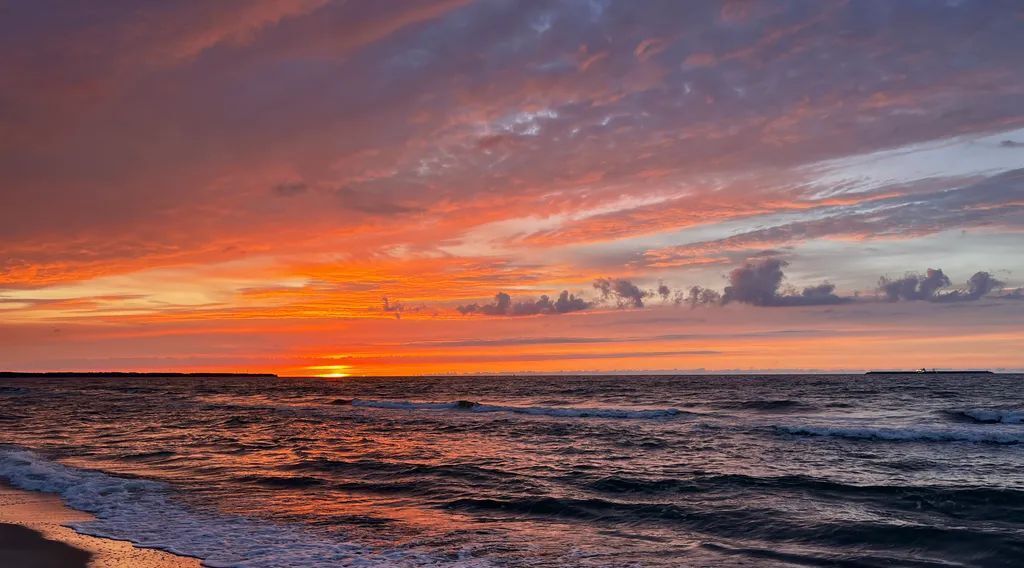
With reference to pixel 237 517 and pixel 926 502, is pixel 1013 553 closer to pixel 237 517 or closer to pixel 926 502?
pixel 926 502

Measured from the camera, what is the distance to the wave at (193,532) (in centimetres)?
1170

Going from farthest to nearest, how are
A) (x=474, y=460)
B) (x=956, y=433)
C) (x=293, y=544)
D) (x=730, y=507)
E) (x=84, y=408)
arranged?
(x=84, y=408) < (x=956, y=433) < (x=474, y=460) < (x=730, y=507) < (x=293, y=544)

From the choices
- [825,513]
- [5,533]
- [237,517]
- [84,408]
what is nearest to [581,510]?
[825,513]

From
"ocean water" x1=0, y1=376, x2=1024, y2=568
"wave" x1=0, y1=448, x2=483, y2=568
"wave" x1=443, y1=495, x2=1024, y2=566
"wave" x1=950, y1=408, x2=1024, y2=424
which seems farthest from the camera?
"wave" x1=950, y1=408, x2=1024, y2=424

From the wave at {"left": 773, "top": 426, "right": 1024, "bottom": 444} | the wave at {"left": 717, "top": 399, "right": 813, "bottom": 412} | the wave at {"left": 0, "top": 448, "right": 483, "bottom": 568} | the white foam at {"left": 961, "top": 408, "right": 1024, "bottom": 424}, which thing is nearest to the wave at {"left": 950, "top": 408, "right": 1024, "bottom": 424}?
the white foam at {"left": 961, "top": 408, "right": 1024, "bottom": 424}

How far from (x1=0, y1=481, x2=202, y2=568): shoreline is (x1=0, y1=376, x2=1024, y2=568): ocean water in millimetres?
460

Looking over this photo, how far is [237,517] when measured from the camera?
15.1 m

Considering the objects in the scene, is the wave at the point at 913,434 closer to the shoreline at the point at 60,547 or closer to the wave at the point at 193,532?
the wave at the point at 193,532

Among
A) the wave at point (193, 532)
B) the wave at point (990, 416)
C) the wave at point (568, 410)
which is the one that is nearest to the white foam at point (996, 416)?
the wave at point (990, 416)

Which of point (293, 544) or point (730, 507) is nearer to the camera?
point (293, 544)

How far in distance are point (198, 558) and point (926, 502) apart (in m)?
16.7

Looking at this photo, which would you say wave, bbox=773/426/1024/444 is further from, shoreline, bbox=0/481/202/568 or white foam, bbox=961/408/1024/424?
shoreline, bbox=0/481/202/568

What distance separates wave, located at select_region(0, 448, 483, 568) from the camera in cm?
1170

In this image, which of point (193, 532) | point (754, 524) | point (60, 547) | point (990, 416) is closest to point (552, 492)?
point (754, 524)
